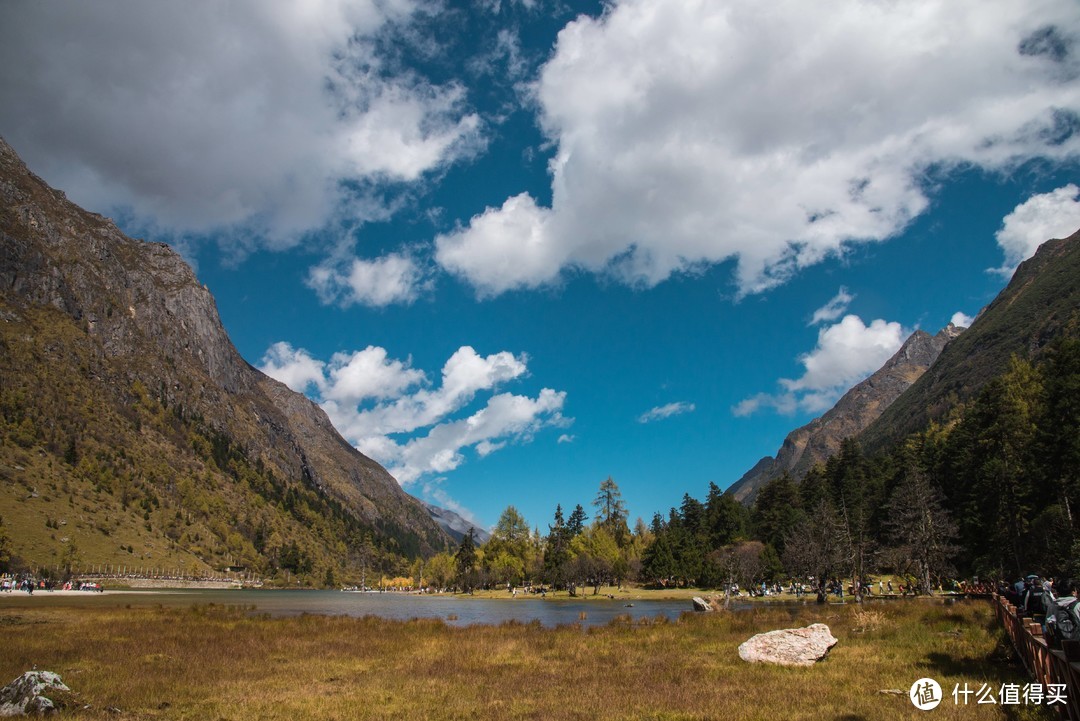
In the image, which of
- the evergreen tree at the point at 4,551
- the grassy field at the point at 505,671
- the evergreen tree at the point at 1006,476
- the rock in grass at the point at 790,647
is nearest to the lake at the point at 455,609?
the grassy field at the point at 505,671

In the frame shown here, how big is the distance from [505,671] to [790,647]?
10.3 m

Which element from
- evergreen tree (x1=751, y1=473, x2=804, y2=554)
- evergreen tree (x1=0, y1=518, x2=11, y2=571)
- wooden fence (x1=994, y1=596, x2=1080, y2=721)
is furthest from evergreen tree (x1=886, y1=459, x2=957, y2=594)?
evergreen tree (x1=0, y1=518, x2=11, y2=571)

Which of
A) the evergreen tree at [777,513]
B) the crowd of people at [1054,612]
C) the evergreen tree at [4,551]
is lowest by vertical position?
the evergreen tree at [4,551]

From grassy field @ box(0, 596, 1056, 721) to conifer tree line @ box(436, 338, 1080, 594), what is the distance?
91.6ft

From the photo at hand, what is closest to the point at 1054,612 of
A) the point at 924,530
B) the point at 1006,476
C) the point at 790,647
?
the point at 790,647

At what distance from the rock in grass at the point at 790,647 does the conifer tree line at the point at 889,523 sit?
93.8 feet

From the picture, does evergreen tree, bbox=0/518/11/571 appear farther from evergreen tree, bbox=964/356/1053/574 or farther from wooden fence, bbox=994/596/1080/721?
evergreen tree, bbox=964/356/1053/574

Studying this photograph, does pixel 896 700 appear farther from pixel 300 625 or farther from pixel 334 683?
pixel 300 625

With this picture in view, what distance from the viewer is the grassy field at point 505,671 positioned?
1449 cm

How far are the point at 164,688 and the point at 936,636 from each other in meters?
28.9

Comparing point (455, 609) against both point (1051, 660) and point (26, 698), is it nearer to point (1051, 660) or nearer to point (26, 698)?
point (26, 698)

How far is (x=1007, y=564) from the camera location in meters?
66.2

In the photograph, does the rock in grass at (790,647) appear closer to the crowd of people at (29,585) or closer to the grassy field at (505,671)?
the grassy field at (505,671)

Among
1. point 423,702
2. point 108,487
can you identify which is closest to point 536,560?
point 423,702
